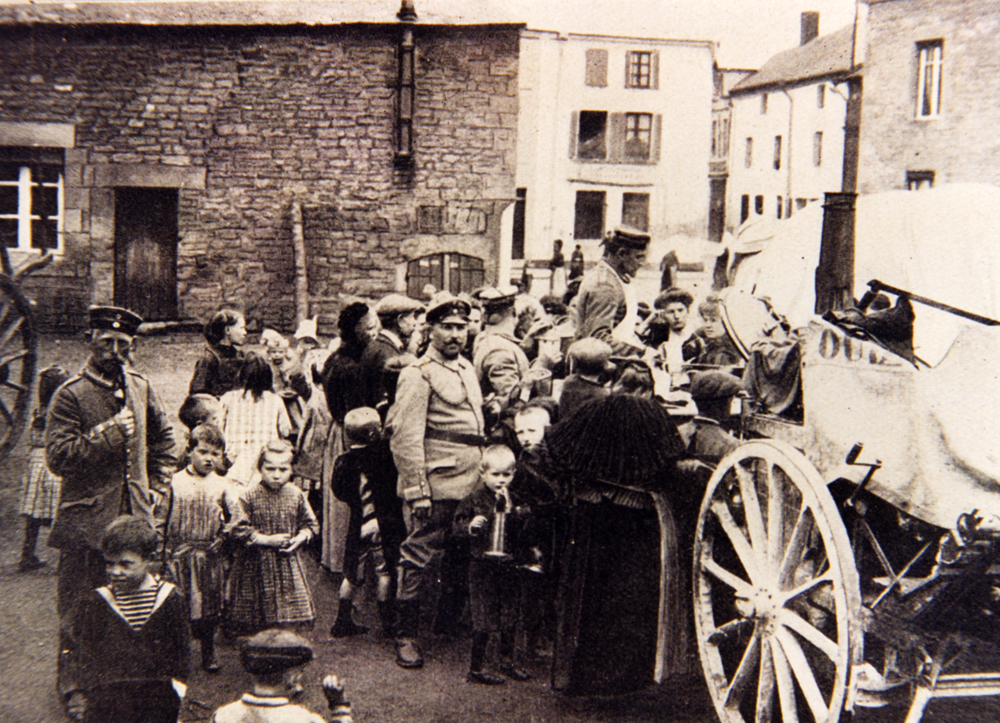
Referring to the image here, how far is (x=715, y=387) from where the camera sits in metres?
3.60

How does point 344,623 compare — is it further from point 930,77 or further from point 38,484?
point 930,77

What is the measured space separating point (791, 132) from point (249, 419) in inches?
159

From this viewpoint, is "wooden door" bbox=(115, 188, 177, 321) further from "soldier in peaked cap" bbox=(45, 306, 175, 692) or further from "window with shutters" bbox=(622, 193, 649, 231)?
"window with shutters" bbox=(622, 193, 649, 231)

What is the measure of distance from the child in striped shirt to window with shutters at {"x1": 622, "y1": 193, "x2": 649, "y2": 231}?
3065mm

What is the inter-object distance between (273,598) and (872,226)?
130 inches

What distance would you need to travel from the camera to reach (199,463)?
3885 millimetres

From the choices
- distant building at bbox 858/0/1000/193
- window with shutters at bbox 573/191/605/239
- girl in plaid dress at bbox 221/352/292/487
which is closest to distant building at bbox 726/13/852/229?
distant building at bbox 858/0/1000/193

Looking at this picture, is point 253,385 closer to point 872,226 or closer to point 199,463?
point 199,463

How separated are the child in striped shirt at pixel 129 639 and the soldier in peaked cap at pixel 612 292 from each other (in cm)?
251

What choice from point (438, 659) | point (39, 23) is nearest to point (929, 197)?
point (438, 659)

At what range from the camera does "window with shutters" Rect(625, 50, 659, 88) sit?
4.73 metres

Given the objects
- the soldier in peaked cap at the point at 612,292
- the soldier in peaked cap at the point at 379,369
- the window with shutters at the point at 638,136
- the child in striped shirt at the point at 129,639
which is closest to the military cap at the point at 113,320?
the child in striped shirt at the point at 129,639

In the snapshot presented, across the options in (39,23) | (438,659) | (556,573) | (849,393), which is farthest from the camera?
(39,23)

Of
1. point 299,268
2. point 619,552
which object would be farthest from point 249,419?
point 619,552
